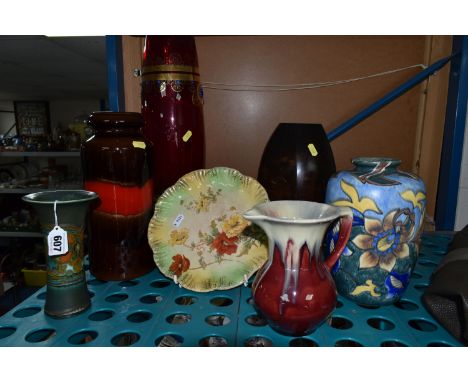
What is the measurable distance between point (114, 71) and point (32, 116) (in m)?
5.12

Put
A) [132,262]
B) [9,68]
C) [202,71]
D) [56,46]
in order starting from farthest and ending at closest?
1. [9,68]
2. [56,46]
3. [202,71]
4. [132,262]

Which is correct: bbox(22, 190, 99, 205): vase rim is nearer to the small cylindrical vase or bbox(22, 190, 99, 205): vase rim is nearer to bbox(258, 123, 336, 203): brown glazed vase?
the small cylindrical vase

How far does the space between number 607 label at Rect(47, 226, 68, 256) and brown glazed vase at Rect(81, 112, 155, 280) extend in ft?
0.41

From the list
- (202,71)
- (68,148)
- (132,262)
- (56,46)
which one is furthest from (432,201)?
(68,148)

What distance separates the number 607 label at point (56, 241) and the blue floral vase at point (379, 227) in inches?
18.6

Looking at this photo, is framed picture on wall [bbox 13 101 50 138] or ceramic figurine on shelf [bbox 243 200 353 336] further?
framed picture on wall [bbox 13 101 50 138]

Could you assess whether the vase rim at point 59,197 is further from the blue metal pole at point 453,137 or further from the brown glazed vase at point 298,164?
the blue metal pole at point 453,137

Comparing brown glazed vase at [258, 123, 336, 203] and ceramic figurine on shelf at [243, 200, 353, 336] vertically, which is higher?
brown glazed vase at [258, 123, 336, 203]

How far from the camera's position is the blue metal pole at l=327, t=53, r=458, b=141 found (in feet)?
3.41

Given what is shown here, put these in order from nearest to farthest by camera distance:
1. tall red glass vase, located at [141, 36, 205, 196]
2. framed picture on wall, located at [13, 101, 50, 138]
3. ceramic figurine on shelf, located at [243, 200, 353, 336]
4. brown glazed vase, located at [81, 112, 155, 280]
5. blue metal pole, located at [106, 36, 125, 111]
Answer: ceramic figurine on shelf, located at [243, 200, 353, 336]
brown glazed vase, located at [81, 112, 155, 280]
tall red glass vase, located at [141, 36, 205, 196]
blue metal pole, located at [106, 36, 125, 111]
framed picture on wall, located at [13, 101, 50, 138]

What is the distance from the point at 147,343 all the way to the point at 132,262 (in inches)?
9.2

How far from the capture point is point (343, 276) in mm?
633

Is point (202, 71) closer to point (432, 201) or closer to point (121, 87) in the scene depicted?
point (121, 87)

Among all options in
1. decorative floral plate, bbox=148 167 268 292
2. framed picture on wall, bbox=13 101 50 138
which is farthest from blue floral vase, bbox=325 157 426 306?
framed picture on wall, bbox=13 101 50 138
